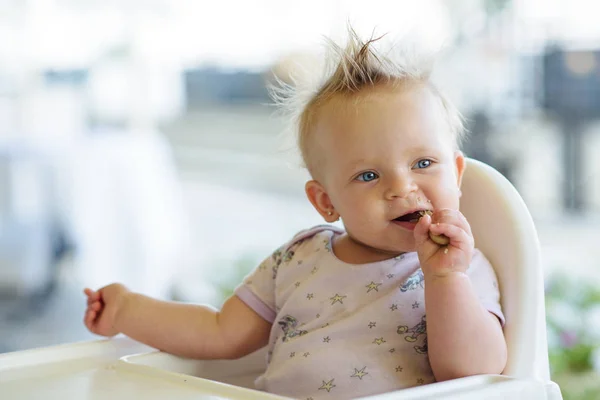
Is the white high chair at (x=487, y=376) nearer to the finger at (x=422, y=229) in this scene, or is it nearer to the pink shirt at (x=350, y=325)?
the pink shirt at (x=350, y=325)

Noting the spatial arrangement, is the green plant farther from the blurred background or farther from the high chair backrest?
the high chair backrest

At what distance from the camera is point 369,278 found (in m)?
0.92

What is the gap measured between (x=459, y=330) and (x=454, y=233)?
91 mm

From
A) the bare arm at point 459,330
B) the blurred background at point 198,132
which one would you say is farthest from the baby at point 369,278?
the blurred background at point 198,132

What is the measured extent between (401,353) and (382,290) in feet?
0.24

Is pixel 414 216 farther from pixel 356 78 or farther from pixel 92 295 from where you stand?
pixel 92 295

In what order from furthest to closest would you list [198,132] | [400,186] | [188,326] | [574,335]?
[198,132] < [574,335] < [188,326] < [400,186]

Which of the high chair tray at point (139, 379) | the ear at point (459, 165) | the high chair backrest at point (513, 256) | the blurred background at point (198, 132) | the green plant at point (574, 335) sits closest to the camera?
the high chair tray at point (139, 379)

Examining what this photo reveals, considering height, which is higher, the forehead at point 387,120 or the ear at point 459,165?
the forehead at point 387,120

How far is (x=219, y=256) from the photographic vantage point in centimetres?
348

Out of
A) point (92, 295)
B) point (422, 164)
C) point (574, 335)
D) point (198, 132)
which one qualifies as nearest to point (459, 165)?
point (422, 164)

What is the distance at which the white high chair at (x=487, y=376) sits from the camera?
2.42ft

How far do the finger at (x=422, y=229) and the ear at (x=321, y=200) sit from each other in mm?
182

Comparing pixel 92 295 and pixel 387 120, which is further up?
pixel 387 120
